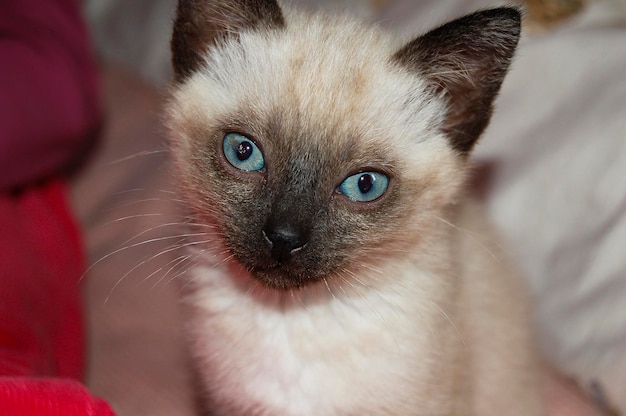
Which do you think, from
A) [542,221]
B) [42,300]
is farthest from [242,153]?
[542,221]

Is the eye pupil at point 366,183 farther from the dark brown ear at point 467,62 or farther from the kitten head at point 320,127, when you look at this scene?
the dark brown ear at point 467,62

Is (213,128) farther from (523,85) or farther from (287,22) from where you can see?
(523,85)

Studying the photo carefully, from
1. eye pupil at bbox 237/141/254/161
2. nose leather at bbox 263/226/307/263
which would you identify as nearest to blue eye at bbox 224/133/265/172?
eye pupil at bbox 237/141/254/161

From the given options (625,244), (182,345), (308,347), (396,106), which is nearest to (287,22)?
(396,106)

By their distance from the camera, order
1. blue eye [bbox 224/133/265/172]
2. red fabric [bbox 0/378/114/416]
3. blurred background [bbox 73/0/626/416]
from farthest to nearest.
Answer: blurred background [bbox 73/0/626/416], blue eye [bbox 224/133/265/172], red fabric [bbox 0/378/114/416]

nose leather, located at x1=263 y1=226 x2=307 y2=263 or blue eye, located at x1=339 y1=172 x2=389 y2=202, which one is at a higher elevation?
blue eye, located at x1=339 y1=172 x2=389 y2=202

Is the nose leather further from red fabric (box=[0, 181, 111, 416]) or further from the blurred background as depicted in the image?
the blurred background

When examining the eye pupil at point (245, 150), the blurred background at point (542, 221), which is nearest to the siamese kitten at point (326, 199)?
the eye pupil at point (245, 150)
